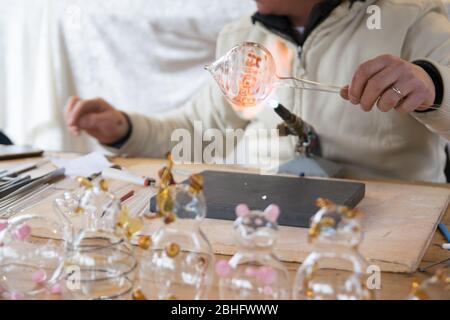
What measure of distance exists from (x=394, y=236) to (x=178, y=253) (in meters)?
0.32

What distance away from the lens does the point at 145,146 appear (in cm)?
148

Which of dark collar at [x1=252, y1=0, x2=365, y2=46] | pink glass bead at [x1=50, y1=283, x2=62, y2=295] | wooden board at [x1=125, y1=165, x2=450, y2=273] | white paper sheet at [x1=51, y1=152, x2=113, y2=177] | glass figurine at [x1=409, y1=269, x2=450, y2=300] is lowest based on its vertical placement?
pink glass bead at [x1=50, y1=283, x2=62, y2=295]

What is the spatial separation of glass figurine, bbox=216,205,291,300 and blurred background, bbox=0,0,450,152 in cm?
160

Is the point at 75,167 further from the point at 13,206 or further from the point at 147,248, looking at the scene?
the point at 147,248

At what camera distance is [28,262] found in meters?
0.65

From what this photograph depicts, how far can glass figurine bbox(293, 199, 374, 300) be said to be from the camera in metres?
0.49

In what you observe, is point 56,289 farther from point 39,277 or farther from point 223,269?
point 223,269

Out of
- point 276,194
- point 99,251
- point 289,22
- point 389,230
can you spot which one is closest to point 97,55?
point 289,22

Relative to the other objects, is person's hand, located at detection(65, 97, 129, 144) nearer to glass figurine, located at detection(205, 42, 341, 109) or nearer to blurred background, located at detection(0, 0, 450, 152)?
glass figurine, located at detection(205, 42, 341, 109)

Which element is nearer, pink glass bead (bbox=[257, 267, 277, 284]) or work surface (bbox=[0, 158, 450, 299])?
pink glass bead (bbox=[257, 267, 277, 284])

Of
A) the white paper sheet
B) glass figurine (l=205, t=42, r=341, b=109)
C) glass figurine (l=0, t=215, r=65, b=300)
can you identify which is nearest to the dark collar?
glass figurine (l=205, t=42, r=341, b=109)

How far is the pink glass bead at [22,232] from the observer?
2.12ft

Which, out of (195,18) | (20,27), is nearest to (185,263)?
(195,18)

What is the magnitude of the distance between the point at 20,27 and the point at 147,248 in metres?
2.06
